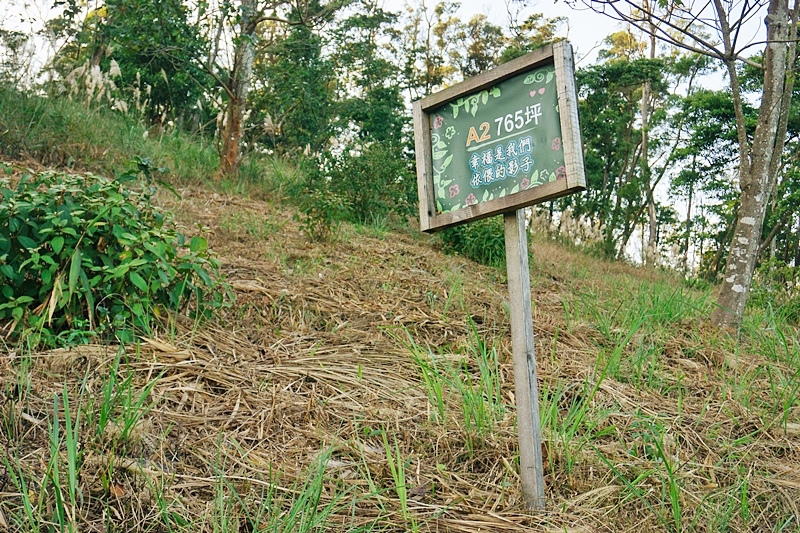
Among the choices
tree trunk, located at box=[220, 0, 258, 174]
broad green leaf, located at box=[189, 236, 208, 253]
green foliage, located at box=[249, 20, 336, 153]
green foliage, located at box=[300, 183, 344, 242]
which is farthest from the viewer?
green foliage, located at box=[249, 20, 336, 153]

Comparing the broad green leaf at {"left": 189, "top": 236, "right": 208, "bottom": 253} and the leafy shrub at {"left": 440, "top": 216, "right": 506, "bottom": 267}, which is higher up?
the leafy shrub at {"left": 440, "top": 216, "right": 506, "bottom": 267}

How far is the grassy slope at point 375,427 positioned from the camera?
6.93ft

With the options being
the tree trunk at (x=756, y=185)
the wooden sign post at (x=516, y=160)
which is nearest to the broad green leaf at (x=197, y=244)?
the wooden sign post at (x=516, y=160)

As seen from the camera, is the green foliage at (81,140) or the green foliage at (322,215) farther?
the green foliage at (81,140)

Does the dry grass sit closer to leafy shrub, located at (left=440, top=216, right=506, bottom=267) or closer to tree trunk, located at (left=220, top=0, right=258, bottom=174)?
leafy shrub, located at (left=440, top=216, right=506, bottom=267)

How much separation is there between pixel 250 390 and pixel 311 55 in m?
12.8

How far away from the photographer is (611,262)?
9.59 meters

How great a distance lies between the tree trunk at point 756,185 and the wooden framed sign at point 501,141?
2.90 m

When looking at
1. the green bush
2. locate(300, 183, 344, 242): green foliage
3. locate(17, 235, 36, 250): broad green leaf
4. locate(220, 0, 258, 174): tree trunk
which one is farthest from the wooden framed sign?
locate(220, 0, 258, 174): tree trunk

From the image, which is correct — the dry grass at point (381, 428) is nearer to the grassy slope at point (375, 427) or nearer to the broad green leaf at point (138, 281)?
the grassy slope at point (375, 427)

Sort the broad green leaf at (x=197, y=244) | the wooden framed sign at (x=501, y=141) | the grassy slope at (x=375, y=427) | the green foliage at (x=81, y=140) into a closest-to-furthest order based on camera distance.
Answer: the grassy slope at (x=375, y=427) → the wooden framed sign at (x=501, y=141) → the broad green leaf at (x=197, y=244) → the green foliage at (x=81, y=140)

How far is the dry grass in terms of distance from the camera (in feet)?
7.07

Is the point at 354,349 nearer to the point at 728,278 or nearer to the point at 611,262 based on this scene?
the point at 728,278

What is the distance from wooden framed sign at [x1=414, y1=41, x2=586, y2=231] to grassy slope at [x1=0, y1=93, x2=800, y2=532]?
75cm
